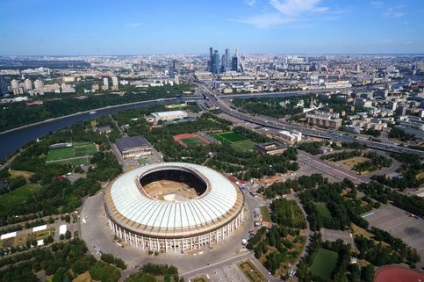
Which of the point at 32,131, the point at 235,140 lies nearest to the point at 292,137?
the point at 235,140

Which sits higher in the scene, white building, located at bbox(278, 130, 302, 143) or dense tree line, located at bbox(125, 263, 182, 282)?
white building, located at bbox(278, 130, 302, 143)

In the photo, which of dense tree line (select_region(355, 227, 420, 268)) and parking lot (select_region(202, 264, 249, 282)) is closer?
parking lot (select_region(202, 264, 249, 282))

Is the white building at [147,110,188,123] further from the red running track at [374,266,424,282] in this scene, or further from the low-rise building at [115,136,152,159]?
the red running track at [374,266,424,282]

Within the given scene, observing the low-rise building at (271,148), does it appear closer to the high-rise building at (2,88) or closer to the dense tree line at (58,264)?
the dense tree line at (58,264)

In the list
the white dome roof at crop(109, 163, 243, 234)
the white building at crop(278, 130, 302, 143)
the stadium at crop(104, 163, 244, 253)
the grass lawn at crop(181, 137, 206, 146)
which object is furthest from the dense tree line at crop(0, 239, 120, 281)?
the white building at crop(278, 130, 302, 143)

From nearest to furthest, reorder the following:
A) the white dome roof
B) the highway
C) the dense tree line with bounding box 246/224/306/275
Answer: the dense tree line with bounding box 246/224/306/275 < the white dome roof < the highway

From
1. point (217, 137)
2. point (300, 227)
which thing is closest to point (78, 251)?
point (300, 227)

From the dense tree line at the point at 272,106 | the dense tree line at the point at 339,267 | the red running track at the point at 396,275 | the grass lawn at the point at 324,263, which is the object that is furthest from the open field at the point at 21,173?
the dense tree line at the point at 272,106
